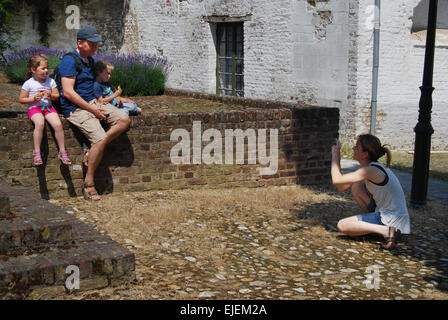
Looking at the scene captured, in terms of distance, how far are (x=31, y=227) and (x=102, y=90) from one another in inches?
116

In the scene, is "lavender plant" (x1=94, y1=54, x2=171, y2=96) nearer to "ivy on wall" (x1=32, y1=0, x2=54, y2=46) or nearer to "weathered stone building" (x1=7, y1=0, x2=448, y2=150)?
"weathered stone building" (x1=7, y1=0, x2=448, y2=150)

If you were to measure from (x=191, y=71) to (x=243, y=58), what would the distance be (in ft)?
6.48

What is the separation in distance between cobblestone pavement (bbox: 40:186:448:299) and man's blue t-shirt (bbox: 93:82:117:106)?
44.7 inches

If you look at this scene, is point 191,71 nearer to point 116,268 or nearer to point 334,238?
point 334,238

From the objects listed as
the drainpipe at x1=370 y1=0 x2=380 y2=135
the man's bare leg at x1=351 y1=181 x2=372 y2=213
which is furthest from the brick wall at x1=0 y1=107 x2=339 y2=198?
the drainpipe at x1=370 y1=0 x2=380 y2=135

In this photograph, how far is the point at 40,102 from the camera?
20.6 ft

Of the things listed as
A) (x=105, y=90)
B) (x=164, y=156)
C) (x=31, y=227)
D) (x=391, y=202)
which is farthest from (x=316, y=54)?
(x=31, y=227)

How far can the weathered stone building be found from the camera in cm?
1110

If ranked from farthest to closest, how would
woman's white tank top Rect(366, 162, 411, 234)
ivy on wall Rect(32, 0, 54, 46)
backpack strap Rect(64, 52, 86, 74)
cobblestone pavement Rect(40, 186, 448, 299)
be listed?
1. ivy on wall Rect(32, 0, 54, 46)
2. backpack strap Rect(64, 52, 86, 74)
3. woman's white tank top Rect(366, 162, 411, 234)
4. cobblestone pavement Rect(40, 186, 448, 299)

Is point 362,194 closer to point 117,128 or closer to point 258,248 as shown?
point 258,248

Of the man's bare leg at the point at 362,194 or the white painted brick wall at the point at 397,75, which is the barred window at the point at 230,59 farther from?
the man's bare leg at the point at 362,194

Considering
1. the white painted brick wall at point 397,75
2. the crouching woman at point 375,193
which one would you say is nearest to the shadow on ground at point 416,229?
the crouching woman at point 375,193
